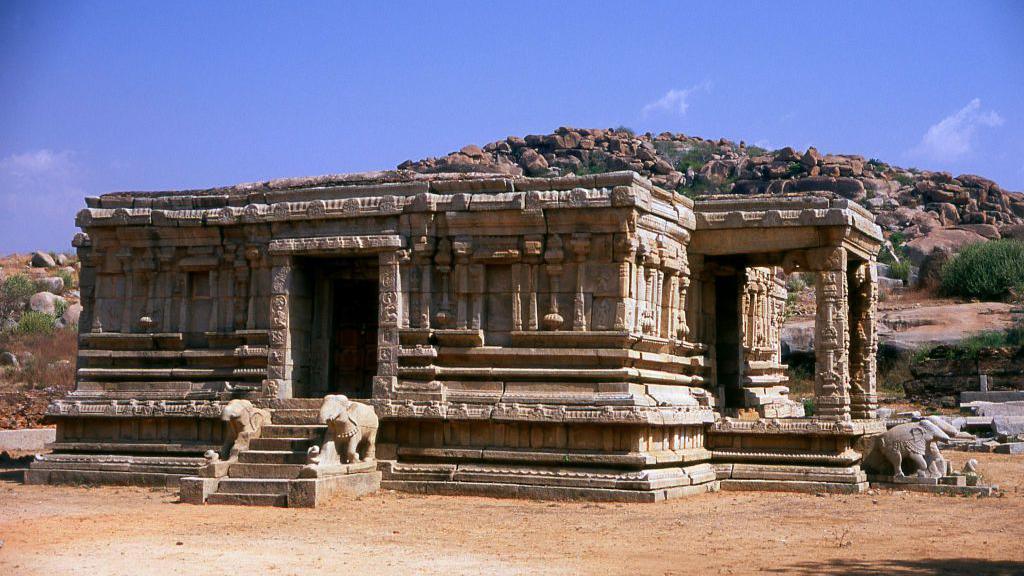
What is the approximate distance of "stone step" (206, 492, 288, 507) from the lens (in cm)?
1456

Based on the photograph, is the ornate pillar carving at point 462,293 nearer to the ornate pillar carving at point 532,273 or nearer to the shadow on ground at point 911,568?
the ornate pillar carving at point 532,273

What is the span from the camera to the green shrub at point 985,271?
49156mm

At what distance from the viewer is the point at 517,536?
1205 centimetres

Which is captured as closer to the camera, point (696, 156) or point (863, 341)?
point (863, 341)

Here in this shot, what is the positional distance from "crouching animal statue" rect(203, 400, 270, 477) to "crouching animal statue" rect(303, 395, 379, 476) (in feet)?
4.27

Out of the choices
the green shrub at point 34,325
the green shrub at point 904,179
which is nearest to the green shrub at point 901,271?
Answer: the green shrub at point 904,179

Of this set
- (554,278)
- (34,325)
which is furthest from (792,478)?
(34,325)

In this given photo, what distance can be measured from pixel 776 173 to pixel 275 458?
211 feet

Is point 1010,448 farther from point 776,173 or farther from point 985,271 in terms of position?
point 776,173

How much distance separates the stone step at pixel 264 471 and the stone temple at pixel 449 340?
35 millimetres

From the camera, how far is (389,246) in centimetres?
1700

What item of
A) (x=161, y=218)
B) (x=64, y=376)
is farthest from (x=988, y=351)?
(x=64, y=376)

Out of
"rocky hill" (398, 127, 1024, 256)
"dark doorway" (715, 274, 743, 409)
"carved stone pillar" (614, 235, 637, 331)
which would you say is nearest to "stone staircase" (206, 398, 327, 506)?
"carved stone pillar" (614, 235, 637, 331)

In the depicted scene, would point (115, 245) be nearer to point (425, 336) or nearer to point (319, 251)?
point (319, 251)
